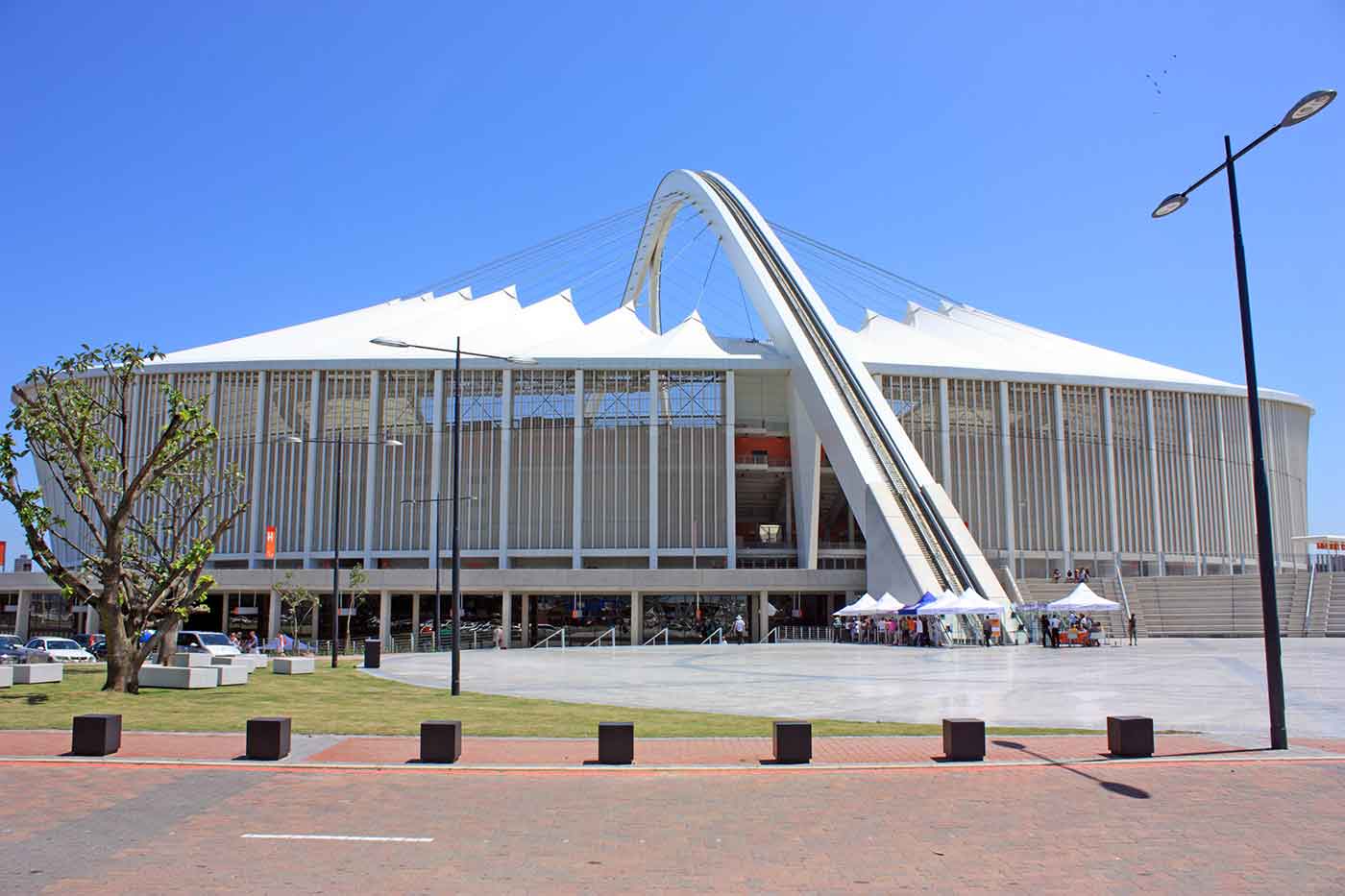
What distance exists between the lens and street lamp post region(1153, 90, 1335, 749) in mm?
13000

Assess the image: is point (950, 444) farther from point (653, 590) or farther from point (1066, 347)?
point (653, 590)

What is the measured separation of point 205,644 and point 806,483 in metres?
29.9

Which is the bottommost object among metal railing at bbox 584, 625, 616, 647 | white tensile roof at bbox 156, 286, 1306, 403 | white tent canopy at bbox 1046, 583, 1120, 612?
metal railing at bbox 584, 625, 616, 647

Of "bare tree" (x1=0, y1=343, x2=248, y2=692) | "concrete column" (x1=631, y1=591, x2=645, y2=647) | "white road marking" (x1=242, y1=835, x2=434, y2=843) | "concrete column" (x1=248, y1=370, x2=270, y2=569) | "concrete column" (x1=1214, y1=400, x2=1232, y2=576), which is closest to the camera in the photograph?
"white road marking" (x1=242, y1=835, x2=434, y2=843)

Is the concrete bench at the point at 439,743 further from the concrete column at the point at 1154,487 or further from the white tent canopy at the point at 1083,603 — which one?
the concrete column at the point at 1154,487

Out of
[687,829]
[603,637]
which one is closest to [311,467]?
[603,637]

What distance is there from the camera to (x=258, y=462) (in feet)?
184

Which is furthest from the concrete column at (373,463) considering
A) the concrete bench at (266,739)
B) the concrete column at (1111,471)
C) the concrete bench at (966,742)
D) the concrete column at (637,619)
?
the concrete bench at (966,742)

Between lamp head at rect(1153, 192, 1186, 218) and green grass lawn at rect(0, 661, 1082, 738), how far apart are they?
7615mm

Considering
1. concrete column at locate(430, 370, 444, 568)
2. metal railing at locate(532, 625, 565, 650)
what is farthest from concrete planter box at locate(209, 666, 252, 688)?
concrete column at locate(430, 370, 444, 568)

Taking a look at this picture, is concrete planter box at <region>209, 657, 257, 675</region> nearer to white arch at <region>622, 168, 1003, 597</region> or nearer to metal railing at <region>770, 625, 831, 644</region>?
white arch at <region>622, 168, 1003, 597</region>

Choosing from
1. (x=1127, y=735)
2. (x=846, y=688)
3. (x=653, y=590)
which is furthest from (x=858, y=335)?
(x=1127, y=735)

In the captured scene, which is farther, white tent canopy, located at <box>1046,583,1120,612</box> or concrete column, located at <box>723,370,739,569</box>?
concrete column, located at <box>723,370,739,569</box>

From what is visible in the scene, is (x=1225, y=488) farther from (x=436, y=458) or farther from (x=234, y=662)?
(x=234, y=662)
